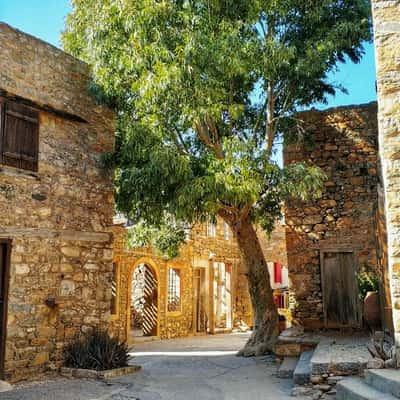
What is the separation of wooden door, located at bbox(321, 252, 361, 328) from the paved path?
210 cm

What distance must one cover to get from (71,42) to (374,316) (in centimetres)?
802

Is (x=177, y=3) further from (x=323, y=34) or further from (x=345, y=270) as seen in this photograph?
(x=345, y=270)

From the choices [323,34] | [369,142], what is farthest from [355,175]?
[323,34]

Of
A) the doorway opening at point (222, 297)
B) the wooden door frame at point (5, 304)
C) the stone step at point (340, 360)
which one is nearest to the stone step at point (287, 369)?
the stone step at point (340, 360)

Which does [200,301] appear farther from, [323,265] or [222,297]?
[323,265]

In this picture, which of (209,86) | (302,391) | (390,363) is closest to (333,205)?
(209,86)

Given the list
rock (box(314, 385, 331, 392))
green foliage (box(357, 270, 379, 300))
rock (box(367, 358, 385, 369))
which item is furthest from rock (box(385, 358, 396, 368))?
green foliage (box(357, 270, 379, 300))

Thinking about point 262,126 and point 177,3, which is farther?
point 262,126

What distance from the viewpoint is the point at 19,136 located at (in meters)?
7.67

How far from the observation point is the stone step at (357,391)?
4937 mm

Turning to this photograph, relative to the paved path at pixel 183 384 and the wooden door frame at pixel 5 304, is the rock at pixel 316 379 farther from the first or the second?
the wooden door frame at pixel 5 304

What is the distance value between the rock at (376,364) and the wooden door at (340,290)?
4.95m

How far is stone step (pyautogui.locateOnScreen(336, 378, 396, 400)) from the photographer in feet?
16.2

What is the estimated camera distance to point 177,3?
29.8 feet
